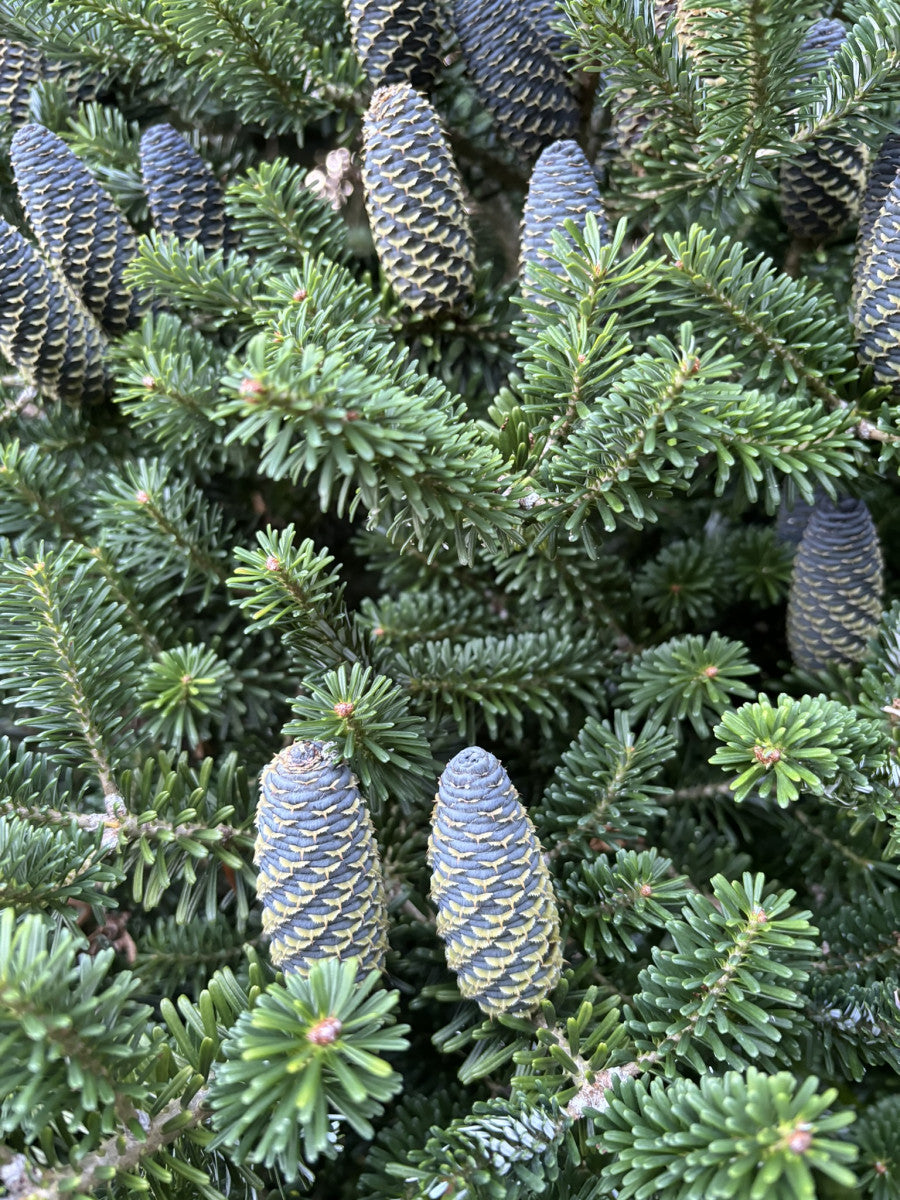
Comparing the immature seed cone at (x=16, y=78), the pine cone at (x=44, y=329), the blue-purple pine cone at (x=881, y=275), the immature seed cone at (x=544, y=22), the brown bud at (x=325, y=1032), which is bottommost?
the brown bud at (x=325, y=1032)

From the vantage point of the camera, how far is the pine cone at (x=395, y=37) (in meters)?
0.59

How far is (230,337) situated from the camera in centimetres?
70

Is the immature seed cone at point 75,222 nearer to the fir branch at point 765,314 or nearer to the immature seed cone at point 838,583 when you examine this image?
the fir branch at point 765,314

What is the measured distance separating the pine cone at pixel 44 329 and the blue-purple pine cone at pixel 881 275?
49 cm

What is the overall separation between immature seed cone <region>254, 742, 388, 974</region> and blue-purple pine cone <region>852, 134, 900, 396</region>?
391 millimetres

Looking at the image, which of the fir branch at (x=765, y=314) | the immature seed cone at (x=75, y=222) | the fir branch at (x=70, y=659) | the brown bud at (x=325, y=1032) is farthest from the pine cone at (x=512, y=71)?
the brown bud at (x=325, y=1032)

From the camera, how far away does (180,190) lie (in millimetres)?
646

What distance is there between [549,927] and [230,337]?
0.48m

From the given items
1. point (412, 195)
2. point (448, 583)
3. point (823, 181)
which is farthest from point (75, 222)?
point (823, 181)

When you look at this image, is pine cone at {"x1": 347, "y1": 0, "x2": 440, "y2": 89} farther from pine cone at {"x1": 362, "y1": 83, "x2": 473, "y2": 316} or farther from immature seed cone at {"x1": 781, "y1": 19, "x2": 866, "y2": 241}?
immature seed cone at {"x1": 781, "y1": 19, "x2": 866, "y2": 241}

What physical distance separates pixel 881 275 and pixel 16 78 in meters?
0.62

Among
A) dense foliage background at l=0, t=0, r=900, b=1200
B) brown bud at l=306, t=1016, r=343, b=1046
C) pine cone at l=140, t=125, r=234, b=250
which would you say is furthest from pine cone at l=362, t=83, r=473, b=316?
brown bud at l=306, t=1016, r=343, b=1046

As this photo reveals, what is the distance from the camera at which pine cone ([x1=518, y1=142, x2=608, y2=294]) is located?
558mm

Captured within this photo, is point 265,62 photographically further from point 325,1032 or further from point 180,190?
point 325,1032
